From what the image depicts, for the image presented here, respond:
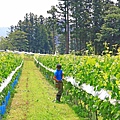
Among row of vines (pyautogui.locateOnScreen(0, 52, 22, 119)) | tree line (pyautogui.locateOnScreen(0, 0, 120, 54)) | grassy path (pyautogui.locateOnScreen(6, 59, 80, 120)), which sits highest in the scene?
tree line (pyautogui.locateOnScreen(0, 0, 120, 54))

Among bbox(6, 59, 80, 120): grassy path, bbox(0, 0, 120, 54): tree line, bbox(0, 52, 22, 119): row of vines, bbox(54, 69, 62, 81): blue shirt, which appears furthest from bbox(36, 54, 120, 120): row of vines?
bbox(0, 0, 120, 54): tree line

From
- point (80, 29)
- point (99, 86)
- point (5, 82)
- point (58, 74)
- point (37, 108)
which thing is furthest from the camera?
point (80, 29)

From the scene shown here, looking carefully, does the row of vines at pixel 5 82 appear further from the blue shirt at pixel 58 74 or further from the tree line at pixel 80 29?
the tree line at pixel 80 29

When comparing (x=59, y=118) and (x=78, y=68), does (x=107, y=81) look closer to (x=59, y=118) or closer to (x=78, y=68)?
(x=59, y=118)

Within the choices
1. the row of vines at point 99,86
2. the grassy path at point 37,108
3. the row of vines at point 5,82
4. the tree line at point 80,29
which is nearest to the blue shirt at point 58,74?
the row of vines at point 99,86

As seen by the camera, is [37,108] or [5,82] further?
[37,108]

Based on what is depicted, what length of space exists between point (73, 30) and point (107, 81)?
5883cm

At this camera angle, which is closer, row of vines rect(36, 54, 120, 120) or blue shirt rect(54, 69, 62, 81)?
row of vines rect(36, 54, 120, 120)

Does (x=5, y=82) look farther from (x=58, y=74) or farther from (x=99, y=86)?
(x=99, y=86)

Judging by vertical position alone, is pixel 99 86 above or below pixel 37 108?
above

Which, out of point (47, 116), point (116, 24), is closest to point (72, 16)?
point (116, 24)

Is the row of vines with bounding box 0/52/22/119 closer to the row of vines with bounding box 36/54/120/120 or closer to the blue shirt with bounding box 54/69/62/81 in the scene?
the blue shirt with bounding box 54/69/62/81

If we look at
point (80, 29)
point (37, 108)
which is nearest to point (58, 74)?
point (37, 108)

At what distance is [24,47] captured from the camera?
319 feet
